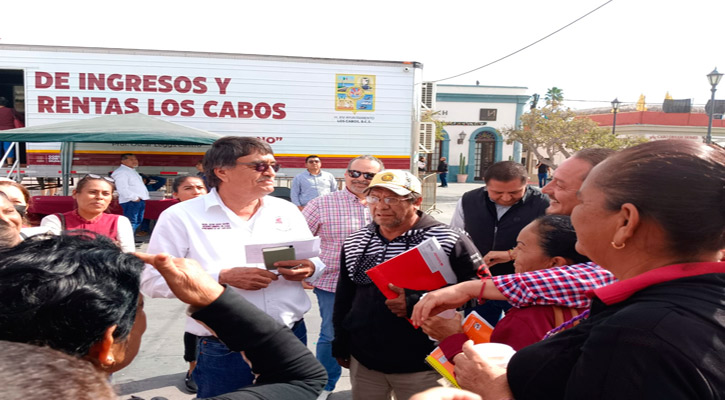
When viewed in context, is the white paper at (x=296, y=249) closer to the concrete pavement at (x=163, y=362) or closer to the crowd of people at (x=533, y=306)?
the crowd of people at (x=533, y=306)

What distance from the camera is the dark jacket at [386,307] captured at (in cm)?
253

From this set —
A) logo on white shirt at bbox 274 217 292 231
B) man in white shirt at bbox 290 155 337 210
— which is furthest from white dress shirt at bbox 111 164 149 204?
logo on white shirt at bbox 274 217 292 231

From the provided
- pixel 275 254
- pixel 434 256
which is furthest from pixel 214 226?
pixel 434 256

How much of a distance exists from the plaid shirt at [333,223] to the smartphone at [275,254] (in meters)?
1.30

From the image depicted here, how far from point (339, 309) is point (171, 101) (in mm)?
9370

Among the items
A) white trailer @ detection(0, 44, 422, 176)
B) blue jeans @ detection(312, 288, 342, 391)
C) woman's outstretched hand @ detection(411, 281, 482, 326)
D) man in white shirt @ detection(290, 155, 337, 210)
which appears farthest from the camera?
white trailer @ detection(0, 44, 422, 176)

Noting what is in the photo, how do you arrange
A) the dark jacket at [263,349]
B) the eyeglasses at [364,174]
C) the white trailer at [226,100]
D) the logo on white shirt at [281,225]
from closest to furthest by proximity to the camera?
the dark jacket at [263,349], the logo on white shirt at [281,225], the eyeglasses at [364,174], the white trailer at [226,100]

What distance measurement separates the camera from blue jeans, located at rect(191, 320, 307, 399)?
2.40 metres

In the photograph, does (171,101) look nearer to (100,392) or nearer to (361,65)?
(361,65)

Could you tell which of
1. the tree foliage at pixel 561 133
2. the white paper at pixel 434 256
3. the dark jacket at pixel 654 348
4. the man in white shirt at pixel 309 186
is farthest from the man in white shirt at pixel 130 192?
the tree foliage at pixel 561 133

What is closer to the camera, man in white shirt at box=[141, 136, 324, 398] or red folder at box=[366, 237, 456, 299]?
red folder at box=[366, 237, 456, 299]

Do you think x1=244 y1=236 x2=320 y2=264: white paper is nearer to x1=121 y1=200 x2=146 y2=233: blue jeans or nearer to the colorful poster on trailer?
x1=121 y1=200 x2=146 y2=233: blue jeans

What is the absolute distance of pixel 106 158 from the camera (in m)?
10.8

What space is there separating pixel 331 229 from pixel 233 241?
51.8 inches
